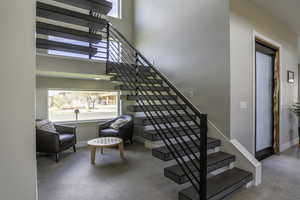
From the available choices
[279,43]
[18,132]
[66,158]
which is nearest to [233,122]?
[279,43]

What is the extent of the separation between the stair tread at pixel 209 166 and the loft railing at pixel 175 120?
0.18ft

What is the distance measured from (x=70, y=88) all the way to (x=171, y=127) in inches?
143

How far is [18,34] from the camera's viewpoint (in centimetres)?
120

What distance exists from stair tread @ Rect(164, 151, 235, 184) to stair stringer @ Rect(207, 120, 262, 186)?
94 millimetres

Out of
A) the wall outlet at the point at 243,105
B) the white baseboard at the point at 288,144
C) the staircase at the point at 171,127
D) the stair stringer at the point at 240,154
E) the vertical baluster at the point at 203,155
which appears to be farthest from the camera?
the white baseboard at the point at 288,144

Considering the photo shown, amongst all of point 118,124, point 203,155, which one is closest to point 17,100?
point 203,155

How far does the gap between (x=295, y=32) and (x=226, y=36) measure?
3220 mm

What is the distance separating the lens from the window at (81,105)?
4.54 metres

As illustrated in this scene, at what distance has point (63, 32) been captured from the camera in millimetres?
3152

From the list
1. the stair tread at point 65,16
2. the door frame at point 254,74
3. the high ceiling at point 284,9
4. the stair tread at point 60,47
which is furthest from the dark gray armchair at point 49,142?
the high ceiling at point 284,9

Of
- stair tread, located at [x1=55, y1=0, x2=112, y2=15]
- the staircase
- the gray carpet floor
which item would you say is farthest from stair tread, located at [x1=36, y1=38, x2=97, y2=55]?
the gray carpet floor

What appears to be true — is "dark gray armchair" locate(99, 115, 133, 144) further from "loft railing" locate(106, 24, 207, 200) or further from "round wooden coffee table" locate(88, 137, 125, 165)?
"loft railing" locate(106, 24, 207, 200)

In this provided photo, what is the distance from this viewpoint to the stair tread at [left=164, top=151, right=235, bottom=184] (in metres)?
1.98

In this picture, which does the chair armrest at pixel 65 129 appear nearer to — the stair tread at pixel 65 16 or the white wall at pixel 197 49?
the stair tread at pixel 65 16
